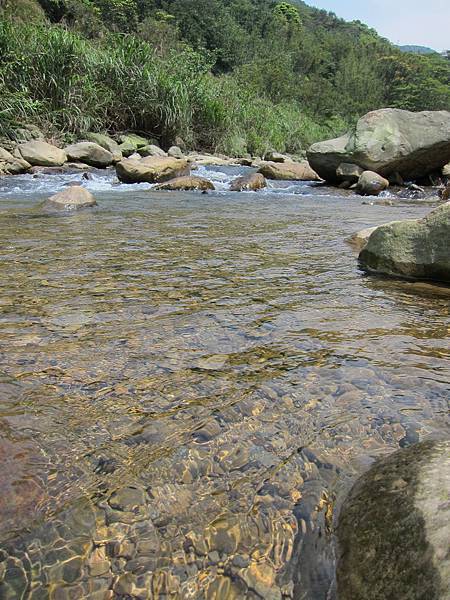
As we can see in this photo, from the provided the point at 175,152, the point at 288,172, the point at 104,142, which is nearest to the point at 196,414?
the point at 288,172

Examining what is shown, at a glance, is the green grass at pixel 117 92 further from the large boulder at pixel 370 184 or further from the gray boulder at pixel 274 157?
the large boulder at pixel 370 184

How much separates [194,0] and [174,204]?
111ft

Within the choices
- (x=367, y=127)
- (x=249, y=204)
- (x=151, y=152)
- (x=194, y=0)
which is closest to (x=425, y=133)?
(x=367, y=127)

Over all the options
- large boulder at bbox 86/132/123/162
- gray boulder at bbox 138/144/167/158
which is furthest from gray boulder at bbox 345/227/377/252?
gray boulder at bbox 138/144/167/158

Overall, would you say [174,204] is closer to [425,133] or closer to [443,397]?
[443,397]

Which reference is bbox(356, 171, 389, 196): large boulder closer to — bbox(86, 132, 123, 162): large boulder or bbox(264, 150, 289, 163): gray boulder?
bbox(264, 150, 289, 163): gray boulder

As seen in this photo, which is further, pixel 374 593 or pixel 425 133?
pixel 425 133

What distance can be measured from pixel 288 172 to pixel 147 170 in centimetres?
375

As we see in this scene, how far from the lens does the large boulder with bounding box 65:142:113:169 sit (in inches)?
445

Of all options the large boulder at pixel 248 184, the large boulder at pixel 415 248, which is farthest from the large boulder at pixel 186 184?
the large boulder at pixel 415 248

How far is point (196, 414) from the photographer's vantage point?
157 centimetres

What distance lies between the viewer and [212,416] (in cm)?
156

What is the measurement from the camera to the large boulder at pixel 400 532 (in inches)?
33.9

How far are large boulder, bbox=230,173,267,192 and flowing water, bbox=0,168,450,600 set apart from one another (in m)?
6.42
